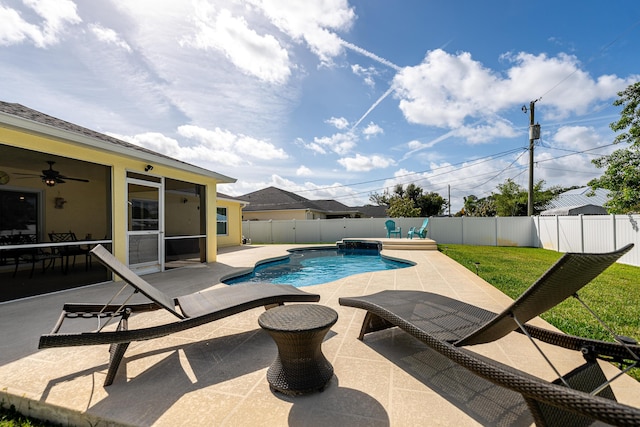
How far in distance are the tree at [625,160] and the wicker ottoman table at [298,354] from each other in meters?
12.0

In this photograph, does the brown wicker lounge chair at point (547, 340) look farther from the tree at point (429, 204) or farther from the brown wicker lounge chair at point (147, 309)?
the tree at point (429, 204)

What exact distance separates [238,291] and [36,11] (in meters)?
6.85

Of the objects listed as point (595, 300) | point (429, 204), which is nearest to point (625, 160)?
point (595, 300)

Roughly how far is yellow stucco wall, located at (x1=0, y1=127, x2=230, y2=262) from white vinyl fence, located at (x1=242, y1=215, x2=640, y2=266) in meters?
10.8

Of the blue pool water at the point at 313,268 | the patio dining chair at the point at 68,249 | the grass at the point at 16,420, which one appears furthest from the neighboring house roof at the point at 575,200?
the patio dining chair at the point at 68,249

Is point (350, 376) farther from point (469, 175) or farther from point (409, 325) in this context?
point (469, 175)

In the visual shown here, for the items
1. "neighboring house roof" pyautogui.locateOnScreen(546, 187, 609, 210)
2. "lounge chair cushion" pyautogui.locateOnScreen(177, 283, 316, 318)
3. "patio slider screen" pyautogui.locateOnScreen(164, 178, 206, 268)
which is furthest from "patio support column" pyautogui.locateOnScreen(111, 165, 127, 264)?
"neighboring house roof" pyautogui.locateOnScreen(546, 187, 609, 210)

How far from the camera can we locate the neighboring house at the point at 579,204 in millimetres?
22469

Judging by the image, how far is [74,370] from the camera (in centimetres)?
252

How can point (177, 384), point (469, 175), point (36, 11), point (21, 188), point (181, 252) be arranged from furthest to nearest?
point (469, 175), point (181, 252), point (21, 188), point (36, 11), point (177, 384)

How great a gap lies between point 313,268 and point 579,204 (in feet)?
92.6

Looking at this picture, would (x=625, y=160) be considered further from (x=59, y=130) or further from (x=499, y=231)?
(x=59, y=130)

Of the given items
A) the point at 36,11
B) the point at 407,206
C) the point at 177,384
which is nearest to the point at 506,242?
the point at 407,206

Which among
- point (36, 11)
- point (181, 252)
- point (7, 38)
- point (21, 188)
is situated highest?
point (36, 11)
